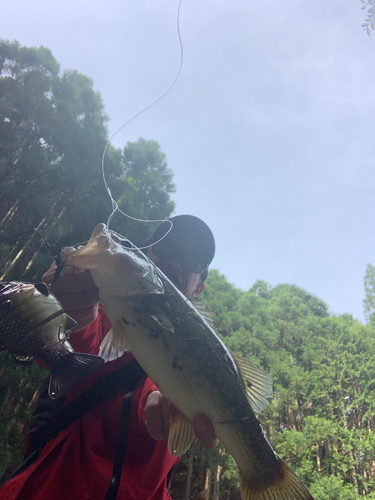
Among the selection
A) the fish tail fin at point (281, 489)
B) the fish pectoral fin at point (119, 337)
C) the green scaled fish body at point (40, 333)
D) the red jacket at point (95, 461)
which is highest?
the fish pectoral fin at point (119, 337)

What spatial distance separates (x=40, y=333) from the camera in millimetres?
1464

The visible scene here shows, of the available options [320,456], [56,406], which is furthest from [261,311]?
[56,406]

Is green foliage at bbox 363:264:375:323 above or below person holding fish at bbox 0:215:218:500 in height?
above

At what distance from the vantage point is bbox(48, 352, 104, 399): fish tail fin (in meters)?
1.45

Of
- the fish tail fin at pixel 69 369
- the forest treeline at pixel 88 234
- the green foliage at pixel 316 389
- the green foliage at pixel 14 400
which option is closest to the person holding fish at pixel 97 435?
the fish tail fin at pixel 69 369

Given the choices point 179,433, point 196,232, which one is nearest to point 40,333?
point 179,433

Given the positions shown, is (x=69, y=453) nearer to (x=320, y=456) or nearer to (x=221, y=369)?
(x=221, y=369)

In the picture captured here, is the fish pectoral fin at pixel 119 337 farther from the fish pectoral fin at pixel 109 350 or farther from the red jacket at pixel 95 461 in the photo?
the red jacket at pixel 95 461

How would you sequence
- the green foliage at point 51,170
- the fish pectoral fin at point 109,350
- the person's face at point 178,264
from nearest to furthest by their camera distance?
the fish pectoral fin at point 109,350, the person's face at point 178,264, the green foliage at point 51,170

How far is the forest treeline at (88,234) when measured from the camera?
1072cm

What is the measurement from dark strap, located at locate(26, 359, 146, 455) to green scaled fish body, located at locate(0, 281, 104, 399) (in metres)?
0.59

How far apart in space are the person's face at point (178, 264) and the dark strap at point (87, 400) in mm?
1028

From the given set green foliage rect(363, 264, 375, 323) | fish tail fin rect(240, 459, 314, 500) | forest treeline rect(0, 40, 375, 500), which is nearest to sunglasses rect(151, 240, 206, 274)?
fish tail fin rect(240, 459, 314, 500)

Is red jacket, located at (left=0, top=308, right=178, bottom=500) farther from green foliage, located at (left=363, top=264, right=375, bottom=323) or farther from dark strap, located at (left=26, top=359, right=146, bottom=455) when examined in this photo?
green foliage, located at (left=363, top=264, right=375, bottom=323)
